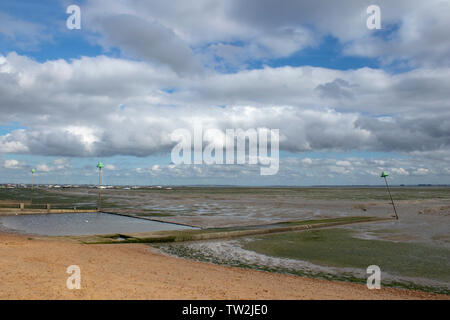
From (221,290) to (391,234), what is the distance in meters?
19.2

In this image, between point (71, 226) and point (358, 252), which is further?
point (71, 226)

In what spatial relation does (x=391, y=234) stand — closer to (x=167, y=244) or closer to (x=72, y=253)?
(x=167, y=244)

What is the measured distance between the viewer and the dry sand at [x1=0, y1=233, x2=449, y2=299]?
886cm

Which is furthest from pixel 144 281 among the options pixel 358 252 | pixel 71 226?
pixel 71 226

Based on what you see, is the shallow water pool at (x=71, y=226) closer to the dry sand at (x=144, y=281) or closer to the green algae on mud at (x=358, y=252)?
the green algae on mud at (x=358, y=252)

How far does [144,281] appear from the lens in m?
10.4

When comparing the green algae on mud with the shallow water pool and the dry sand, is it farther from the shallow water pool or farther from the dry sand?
the shallow water pool

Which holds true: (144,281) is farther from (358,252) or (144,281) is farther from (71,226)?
(71,226)

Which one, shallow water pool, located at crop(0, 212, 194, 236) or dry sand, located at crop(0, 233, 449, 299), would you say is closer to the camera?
dry sand, located at crop(0, 233, 449, 299)

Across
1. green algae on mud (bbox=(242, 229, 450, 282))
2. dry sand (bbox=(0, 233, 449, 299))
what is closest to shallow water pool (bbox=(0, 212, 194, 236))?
green algae on mud (bbox=(242, 229, 450, 282))

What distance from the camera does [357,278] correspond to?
13.1 meters

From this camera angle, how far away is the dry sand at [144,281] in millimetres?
8865

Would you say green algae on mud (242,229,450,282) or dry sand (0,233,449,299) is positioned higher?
dry sand (0,233,449,299)
